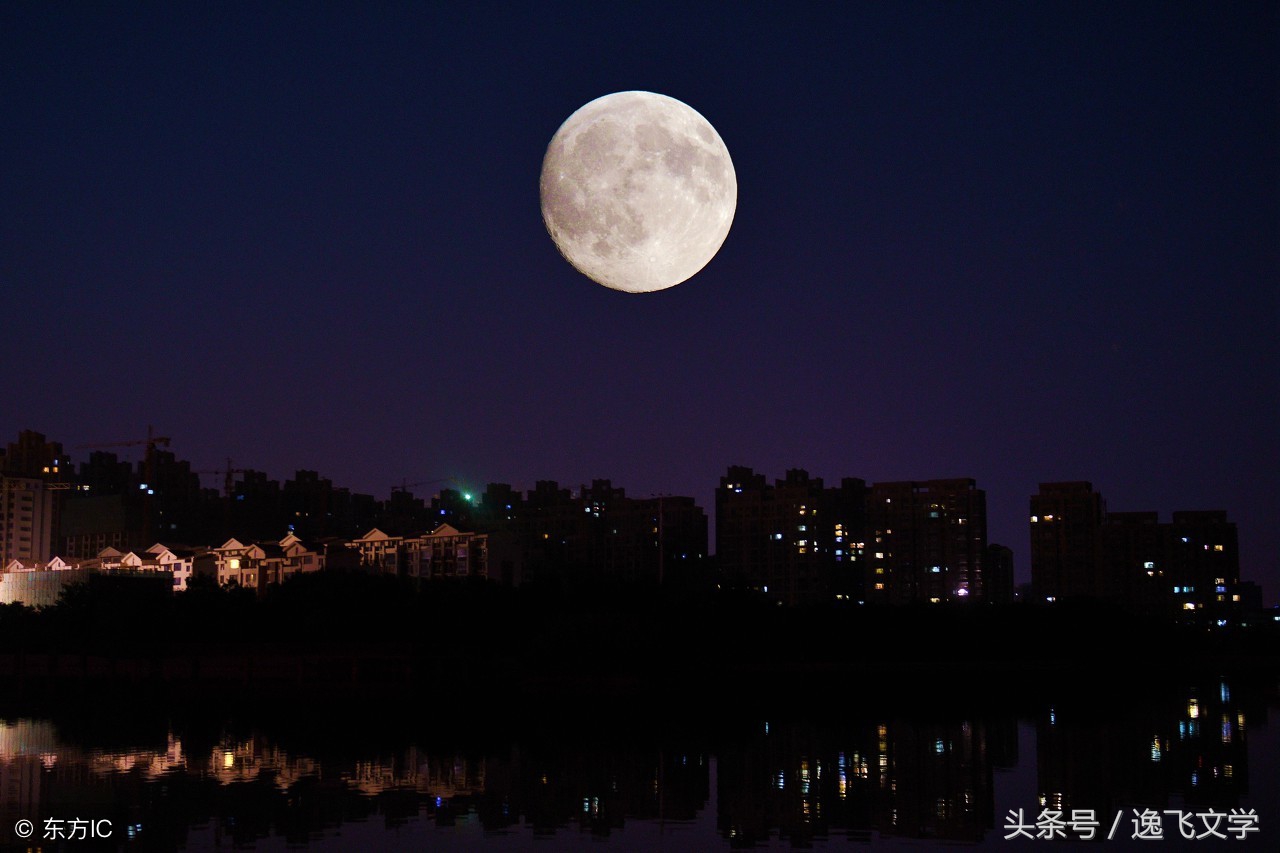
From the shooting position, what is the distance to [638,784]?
24891mm

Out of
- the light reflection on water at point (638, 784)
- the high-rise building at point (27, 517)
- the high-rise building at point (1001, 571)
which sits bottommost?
the light reflection on water at point (638, 784)

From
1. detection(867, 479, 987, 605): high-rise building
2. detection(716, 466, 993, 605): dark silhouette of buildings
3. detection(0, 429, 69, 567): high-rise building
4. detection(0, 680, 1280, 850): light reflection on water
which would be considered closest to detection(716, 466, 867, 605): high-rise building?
detection(716, 466, 993, 605): dark silhouette of buildings

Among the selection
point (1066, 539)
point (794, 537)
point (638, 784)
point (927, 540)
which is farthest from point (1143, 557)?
point (638, 784)

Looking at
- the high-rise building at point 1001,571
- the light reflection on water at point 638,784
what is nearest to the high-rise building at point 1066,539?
the high-rise building at point 1001,571

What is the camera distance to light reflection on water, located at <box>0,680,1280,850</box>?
1981cm

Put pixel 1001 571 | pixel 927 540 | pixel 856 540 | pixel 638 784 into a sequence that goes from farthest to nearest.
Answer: pixel 1001 571, pixel 856 540, pixel 927 540, pixel 638 784

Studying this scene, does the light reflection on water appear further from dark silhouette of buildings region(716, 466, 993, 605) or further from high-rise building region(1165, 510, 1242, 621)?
high-rise building region(1165, 510, 1242, 621)

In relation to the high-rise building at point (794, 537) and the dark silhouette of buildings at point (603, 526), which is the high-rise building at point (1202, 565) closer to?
the high-rise building at point (794, 537)

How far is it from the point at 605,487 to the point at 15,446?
68.8 meters

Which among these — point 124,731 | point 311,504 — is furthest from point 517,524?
point 124,731

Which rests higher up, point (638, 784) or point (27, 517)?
point (27, 517)

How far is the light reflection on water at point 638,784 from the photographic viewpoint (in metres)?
19.8

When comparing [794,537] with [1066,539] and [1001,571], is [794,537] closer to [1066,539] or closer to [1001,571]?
[1066,539]

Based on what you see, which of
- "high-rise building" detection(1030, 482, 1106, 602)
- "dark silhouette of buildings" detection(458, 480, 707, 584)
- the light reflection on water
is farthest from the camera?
"high-rise building" detection(1030, 482, 1106, 602)
